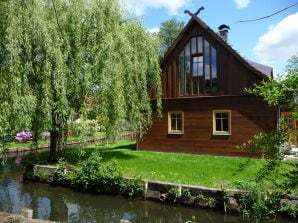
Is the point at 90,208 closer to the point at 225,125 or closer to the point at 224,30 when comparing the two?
the point at 225,125

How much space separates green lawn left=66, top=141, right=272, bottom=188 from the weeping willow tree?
2.10 meters

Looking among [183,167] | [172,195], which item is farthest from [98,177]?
[183,167]

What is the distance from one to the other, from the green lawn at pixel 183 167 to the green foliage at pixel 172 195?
3.87 feet

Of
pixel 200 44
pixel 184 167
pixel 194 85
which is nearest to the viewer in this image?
pixel 184 167

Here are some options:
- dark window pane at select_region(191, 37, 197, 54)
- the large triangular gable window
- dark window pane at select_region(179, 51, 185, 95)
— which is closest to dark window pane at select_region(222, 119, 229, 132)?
the large triangular gable window

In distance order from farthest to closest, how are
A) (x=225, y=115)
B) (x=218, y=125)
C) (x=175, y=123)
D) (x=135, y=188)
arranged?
A: (x=175, y=123) → (x=218, y=125) → (x=225, y=115) → (x=135, y=188)

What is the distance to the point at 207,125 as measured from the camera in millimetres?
19438

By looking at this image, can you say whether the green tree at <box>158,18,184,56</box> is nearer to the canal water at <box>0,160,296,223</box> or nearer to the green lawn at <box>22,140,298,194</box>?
the green lawn at <box>22,140,298,194</box>

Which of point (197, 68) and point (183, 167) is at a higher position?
point (197, 68)

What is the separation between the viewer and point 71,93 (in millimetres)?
14547

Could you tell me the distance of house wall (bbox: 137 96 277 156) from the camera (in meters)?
17.8

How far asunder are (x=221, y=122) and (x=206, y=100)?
4.55 feet

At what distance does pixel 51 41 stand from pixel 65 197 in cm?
563

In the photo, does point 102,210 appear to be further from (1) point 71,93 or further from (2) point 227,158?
(2) point 227,158
